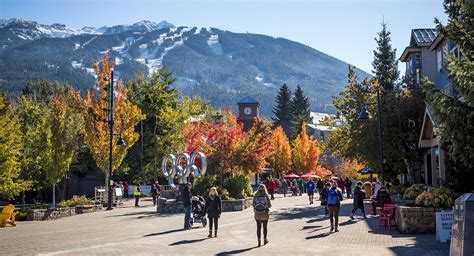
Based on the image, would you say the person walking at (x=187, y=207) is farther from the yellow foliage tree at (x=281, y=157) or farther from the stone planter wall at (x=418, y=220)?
the yellow foliage tree at (x=281, y=157)

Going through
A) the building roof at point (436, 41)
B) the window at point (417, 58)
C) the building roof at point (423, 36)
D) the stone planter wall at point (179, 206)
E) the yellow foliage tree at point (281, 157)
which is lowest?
the stone planter wall at point (179, 206)

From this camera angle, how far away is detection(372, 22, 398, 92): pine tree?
41594mm

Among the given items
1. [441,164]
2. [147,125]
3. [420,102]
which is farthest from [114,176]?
[441,164]

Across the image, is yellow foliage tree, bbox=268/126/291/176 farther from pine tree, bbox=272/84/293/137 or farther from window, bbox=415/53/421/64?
pine tree, bbox=272/84/293/137

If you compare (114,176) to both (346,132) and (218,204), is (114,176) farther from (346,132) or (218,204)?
(218,204)

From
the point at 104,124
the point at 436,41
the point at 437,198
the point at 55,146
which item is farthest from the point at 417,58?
the point at 55,146

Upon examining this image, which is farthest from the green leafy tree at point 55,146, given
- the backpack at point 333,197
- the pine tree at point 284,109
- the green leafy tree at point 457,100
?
the pine tree at point 284,109

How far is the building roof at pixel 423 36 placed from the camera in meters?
37.4

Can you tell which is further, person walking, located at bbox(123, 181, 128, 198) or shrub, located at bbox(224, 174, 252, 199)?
person walking, located at bbox(123, 181, 128, 198)

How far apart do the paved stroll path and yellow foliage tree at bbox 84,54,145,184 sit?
14.0 meters

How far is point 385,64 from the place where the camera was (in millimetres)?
43312

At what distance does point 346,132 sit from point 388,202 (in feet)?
50.8

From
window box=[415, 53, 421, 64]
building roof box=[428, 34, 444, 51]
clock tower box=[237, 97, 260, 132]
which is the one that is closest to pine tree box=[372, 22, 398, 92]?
window box=[415, 53, 421, 64]

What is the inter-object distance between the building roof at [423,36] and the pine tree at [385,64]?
3517 mm
